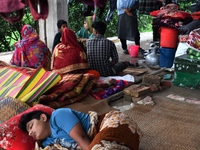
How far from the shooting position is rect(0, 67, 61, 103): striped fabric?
3.23 metres

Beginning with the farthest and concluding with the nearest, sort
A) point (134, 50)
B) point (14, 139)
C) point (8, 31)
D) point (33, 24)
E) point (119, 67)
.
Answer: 1. point (33, 24)
2. point (8, 31)
3. point (134, 50)
4. point (119, 67)
5. point (14, 139)

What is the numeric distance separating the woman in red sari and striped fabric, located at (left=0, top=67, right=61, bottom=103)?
0.45 meters

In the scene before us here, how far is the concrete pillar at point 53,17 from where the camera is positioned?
Answer: 5082 mm

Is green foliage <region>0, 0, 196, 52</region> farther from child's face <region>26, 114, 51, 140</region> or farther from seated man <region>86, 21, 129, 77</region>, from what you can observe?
child's face <region>26, 114, 51, 140</region>

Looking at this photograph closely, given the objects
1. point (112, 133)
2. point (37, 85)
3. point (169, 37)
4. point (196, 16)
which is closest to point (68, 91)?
point (37, 85)

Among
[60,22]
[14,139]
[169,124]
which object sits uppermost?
[60,22]

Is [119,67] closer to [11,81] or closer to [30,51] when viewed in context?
[30,51]

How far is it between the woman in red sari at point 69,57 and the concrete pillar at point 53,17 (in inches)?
47.9

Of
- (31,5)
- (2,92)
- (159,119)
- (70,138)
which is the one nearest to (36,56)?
(2,92)

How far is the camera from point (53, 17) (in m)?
5.16

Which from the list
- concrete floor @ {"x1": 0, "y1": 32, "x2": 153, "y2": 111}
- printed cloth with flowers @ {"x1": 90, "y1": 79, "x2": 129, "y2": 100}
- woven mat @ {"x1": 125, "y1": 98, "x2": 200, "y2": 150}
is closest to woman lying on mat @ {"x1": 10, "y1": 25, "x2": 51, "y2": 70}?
printed cloth with flowers @ {"x1": 90, "y1": 79, "x2": 129, "y2": 100}

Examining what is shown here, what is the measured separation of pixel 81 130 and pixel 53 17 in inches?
139

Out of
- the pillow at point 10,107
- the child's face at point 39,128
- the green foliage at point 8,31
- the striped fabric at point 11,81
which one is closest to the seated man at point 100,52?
the striped fabric at point 11,81

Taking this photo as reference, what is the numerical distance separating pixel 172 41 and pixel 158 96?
1599 mm
